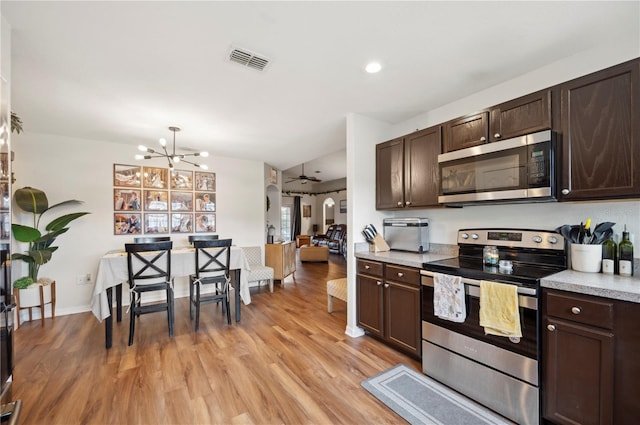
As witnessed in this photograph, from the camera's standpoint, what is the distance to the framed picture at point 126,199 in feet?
13.6

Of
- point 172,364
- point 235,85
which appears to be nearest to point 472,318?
point 172,364

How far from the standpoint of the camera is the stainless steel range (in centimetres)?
168

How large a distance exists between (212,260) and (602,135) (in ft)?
11.9

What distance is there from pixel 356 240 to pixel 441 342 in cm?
126

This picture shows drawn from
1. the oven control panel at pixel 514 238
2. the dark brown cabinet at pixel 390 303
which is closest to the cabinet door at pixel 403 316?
the dark brown cabinet at pixel 390 303

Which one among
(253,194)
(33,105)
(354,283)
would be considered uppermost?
(33,105)

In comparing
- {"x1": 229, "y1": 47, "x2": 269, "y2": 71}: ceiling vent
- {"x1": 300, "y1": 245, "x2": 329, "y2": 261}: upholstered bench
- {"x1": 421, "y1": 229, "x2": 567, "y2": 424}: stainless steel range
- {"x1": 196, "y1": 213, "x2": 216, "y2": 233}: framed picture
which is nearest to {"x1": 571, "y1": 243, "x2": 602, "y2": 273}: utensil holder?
{"x1": 421, "y1": 229, "x2": 567, "y2": 424}: stainless steel range

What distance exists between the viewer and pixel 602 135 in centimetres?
174

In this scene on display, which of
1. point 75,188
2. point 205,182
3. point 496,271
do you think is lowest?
point 496,271

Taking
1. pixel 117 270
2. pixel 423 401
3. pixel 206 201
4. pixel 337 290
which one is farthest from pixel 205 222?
pixel 423 401

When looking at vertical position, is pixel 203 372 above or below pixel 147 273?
below

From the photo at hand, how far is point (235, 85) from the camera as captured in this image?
2.41 metres

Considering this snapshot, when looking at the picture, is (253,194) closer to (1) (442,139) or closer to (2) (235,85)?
(2) (235,85)

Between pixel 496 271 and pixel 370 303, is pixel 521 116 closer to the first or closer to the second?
pixel 496 271
